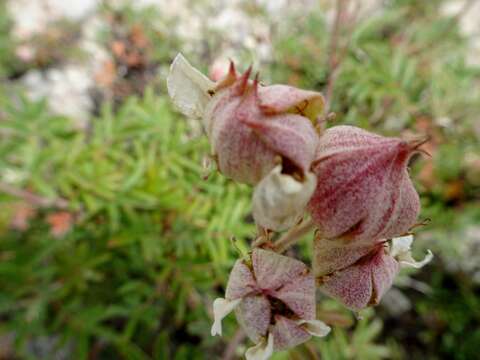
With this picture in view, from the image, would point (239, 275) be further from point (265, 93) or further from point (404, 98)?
point (404, 98)

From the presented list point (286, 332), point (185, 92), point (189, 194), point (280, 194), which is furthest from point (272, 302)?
point (189, 194)

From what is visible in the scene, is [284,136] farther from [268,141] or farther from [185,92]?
[185,92]

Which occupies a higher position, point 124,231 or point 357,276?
point 357,276

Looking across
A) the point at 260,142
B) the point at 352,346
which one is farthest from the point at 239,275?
the point at 352,346

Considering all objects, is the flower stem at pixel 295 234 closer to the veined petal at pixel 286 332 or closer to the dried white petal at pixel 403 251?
the veined petal at pixel 286 332

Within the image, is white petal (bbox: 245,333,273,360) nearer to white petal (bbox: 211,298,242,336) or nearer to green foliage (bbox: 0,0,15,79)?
white petal (bbox: 211,298,242,336)

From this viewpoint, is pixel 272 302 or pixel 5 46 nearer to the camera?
pixel 272 302

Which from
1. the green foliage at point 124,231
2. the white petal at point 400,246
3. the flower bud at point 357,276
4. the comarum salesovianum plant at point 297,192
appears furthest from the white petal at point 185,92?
the green foliage at point 124,231
